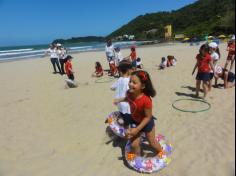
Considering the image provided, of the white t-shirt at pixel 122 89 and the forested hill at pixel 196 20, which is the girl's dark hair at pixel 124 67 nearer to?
the white t-shirt at pixel 122 89

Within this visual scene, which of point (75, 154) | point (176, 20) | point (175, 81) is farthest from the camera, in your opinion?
point (176, 20)

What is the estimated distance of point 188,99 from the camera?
7.08 m

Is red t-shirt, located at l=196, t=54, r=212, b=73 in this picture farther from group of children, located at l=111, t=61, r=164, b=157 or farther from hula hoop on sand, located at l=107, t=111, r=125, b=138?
group of children, located at l=111, t=61, r=164, b=157

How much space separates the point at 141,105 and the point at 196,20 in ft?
118

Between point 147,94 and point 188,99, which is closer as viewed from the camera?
point 147,94

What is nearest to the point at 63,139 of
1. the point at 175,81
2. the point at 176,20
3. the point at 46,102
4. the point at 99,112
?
the point at 99,112

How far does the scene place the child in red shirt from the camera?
11.1 ft

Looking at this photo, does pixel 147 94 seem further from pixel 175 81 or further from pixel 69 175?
pixel 175 81

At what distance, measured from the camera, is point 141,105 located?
11.4 feet

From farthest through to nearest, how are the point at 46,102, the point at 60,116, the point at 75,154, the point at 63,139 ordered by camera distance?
the point at 46,102 < the point at 60,116 < the point at 63,139 < the point at 75,154

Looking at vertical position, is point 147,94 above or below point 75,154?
above

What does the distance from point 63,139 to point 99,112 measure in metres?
1.71

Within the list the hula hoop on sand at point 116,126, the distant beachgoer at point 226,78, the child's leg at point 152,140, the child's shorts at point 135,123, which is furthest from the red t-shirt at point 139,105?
the distant beachgoer at point 226,78

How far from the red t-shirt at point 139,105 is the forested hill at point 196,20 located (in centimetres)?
133
